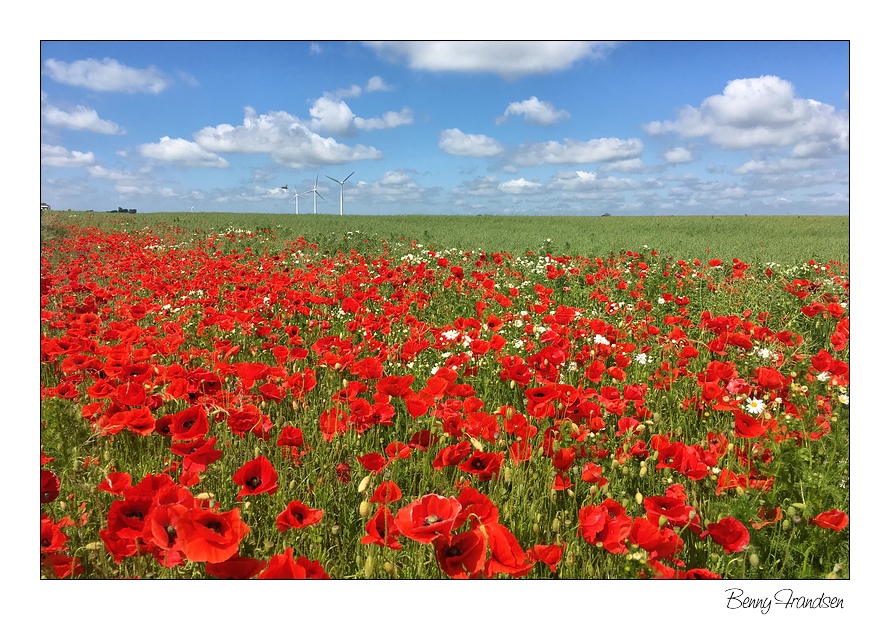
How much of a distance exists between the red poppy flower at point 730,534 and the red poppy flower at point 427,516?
93 centimetres

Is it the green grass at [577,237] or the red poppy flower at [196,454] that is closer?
the red poppy flower at [196,454]

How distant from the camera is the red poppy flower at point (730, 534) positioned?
5.76 feet

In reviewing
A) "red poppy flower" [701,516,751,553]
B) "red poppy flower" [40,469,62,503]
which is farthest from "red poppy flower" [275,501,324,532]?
"red poppy flower" [701,516,751,553]

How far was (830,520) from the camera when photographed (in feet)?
6.44

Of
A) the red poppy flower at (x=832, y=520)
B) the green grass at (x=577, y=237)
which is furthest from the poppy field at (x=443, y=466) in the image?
the green grass at (x=577, y=237)

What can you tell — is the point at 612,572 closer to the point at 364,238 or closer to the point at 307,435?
the point at 307,435

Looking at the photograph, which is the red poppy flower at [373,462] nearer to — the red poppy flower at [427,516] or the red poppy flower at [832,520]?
the red poppy flower at [427,516]

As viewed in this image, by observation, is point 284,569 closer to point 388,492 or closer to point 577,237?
point 388,492

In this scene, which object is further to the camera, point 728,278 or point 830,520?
point 728,278

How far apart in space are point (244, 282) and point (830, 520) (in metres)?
5.60

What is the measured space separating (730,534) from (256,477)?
1532 millimetres

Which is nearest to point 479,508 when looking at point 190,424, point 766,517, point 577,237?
point 190,424

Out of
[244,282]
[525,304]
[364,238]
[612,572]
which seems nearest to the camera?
[612,572]

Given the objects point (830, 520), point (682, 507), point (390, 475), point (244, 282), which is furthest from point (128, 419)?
point (244, 282)
